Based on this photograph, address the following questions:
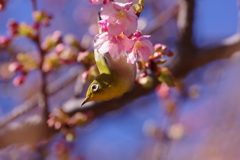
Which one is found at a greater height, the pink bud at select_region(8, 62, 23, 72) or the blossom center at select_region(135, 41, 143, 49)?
the blossom center at select_region(135, 41, 143, 49)

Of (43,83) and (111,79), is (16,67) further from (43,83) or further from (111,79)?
(111,79)

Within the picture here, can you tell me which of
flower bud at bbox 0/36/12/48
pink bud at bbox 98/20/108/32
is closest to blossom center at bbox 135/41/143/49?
pink bud at bbox 98/20/108/32

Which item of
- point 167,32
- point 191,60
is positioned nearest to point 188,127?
point 167,32

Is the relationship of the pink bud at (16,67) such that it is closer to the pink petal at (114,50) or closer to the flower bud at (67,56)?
the flower bud at (67,56)

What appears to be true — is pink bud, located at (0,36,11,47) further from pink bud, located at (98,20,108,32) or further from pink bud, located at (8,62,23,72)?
pink bud, located at (98,20,108,32)

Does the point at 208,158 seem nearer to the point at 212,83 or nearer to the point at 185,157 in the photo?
the point at 185,157

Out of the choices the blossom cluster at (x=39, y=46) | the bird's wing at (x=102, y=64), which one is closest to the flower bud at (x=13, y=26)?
the blossom cluster at (x=39, y=46)
